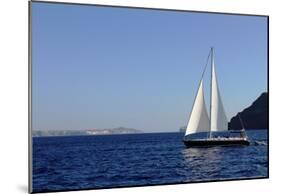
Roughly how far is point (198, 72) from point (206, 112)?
0.35 meters

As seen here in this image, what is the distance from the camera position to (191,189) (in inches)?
186

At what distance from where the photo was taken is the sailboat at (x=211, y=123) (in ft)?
15.7

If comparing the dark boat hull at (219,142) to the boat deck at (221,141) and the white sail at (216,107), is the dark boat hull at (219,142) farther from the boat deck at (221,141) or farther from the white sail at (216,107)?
the white sail at (216,107)

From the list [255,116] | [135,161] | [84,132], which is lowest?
[135,161]

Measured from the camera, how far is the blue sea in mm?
4410

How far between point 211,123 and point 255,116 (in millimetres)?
382

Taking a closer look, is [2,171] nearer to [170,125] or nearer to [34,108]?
[34,108]

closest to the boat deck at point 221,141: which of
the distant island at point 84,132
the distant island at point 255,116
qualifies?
the distant island at point 255,116

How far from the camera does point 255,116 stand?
4.95 metres

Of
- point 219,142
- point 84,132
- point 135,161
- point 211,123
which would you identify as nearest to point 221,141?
point 219,142

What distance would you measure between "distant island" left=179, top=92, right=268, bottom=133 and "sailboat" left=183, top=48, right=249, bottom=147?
0.21 feet

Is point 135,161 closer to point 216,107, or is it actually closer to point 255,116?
point 216,107

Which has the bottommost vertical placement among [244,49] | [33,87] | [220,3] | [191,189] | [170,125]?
[191,189]

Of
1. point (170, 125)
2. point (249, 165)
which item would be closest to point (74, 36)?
point (170, 125)
